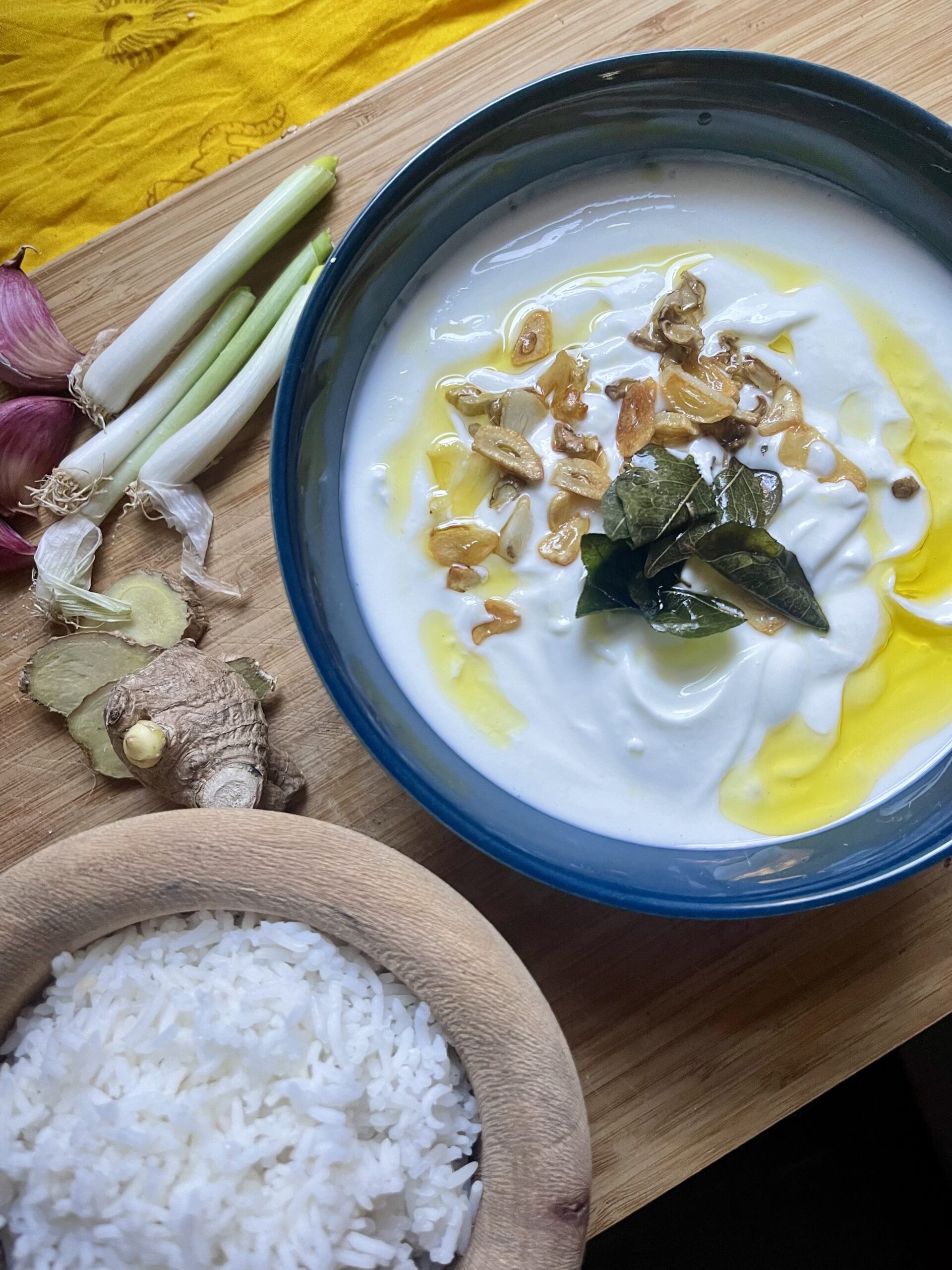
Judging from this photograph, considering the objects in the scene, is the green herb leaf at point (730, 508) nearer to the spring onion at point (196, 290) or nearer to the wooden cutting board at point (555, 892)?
the wooden cutting board at point (555, 892)

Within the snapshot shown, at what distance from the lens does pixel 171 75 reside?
1899mm

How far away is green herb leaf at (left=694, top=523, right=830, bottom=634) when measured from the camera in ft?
4.88

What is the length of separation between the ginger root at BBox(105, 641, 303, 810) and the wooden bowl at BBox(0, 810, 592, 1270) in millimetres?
147

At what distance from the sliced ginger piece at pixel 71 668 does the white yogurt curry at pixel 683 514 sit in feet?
1.45

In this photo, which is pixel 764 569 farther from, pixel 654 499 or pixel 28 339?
pixel 28 339

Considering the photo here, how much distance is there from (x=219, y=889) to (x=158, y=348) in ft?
3.19

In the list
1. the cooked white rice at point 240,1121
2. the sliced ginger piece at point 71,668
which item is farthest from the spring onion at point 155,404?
the cooked white rice at point 240,1121

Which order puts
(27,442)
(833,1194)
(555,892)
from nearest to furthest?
1. (555,892)
2. (27,442)
3. (833,1194)

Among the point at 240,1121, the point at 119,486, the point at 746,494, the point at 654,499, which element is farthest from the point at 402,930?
the point at 119,486

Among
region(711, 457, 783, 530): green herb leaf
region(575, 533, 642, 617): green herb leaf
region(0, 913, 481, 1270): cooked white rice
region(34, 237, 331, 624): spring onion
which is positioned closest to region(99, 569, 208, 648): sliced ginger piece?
region(34, 237, 331, 624): spring onion

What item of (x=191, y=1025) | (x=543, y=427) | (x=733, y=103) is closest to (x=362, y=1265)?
(x=191, y=1025)

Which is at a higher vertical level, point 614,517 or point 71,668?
point 614,517

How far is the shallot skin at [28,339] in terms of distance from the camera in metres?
1.71

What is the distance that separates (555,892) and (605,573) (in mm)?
541
